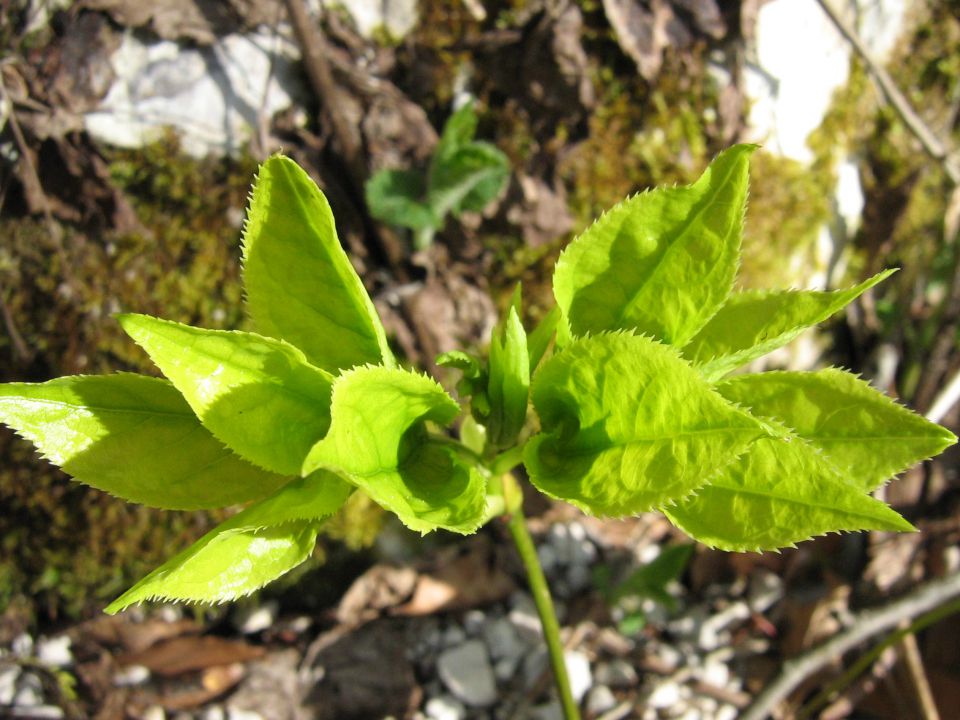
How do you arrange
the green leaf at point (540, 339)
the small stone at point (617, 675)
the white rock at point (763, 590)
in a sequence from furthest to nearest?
the white rock at point (763, 590) < the small stone at point (617, 675) < the green leaf at point (540, 339)

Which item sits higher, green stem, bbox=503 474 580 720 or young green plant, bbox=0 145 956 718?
young green plant, bbox=0 145 956 718

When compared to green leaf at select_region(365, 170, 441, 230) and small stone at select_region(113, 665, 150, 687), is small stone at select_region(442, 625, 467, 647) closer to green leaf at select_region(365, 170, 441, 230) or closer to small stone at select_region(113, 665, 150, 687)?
small stone at select_region(113, 665, 150, 687)

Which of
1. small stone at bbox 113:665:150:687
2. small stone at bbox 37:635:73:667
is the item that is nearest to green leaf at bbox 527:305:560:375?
small stone at bbox 113:665:150:687

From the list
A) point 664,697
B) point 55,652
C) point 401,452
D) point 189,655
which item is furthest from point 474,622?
point 401,452

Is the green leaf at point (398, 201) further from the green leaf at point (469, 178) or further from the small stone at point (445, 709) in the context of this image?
the small stone at point (445, 709)

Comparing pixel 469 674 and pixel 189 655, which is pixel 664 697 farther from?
pixel 189 655

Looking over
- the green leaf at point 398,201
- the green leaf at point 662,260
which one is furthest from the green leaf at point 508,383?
the green leaf at point 398,201
